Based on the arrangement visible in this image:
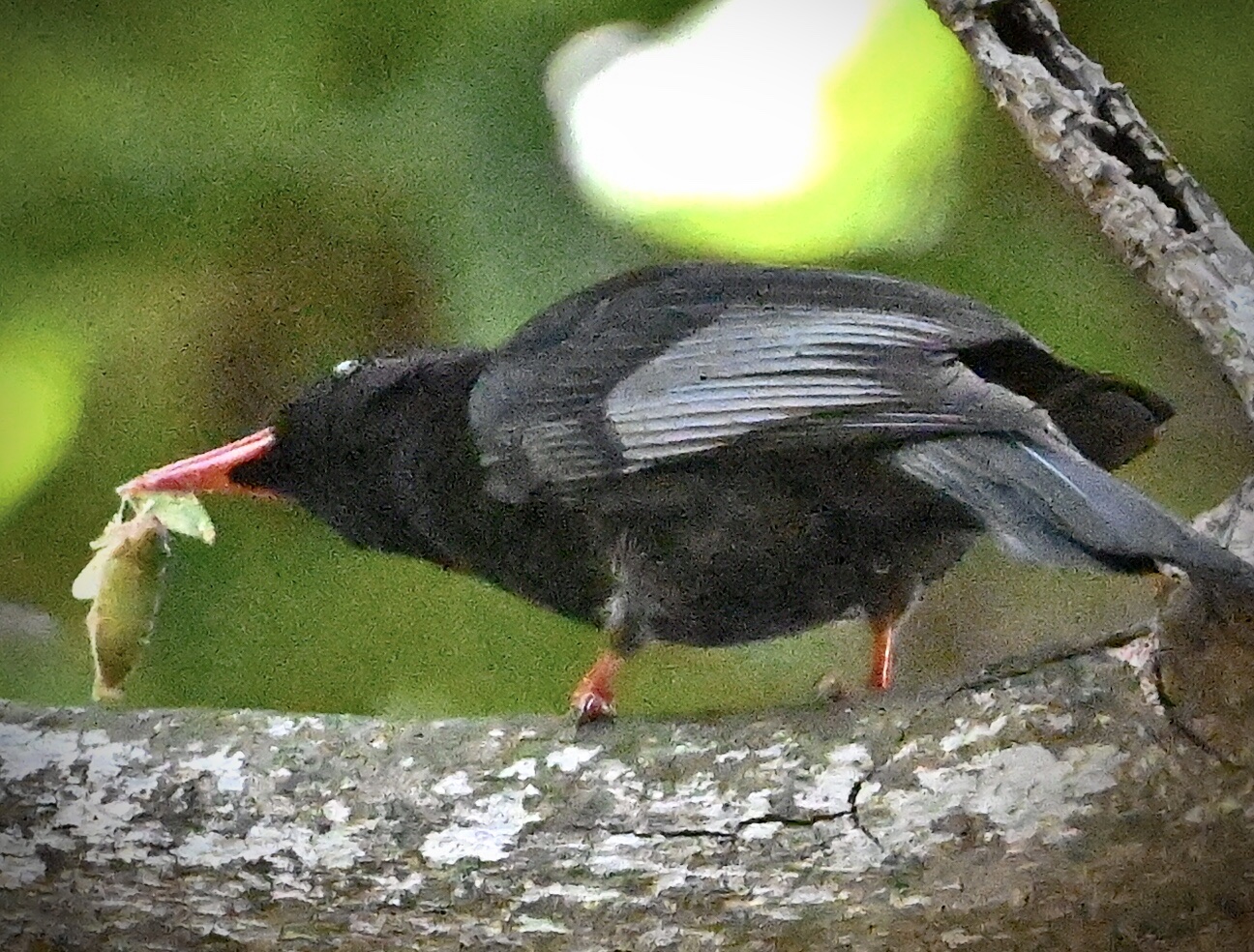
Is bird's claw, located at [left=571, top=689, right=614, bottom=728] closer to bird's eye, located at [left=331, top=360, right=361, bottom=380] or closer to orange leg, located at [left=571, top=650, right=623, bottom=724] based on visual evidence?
orange leg, located at [left=571, top=650, right=623, bottom=724]

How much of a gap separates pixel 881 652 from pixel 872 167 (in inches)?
17.7

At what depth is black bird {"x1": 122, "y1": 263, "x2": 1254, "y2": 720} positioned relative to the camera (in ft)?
3.62

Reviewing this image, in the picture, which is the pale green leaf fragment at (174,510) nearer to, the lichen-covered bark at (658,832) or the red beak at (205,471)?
the red beak at (205,471)

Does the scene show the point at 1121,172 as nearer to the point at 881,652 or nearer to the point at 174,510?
the point at 881,652

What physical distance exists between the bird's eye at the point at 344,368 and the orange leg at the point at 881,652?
0.54 m

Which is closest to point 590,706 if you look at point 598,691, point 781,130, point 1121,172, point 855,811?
point 598,691

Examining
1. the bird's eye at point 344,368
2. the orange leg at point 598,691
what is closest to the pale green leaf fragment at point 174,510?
the bird's eye at point 344,368

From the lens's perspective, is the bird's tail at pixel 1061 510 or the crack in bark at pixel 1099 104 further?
the crack in bark at pixel 1099 104

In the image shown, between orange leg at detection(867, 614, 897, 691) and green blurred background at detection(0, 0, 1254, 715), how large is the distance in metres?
0.02

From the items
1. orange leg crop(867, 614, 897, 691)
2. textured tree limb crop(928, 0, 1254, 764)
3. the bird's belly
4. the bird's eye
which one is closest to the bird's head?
the bird's eye

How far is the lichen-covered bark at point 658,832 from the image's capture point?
3.43ft

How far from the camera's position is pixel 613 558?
1227 millimetres

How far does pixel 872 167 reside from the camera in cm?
124

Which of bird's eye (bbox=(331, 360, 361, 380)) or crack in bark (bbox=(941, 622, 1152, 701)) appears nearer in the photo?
crack in bark (bbox=(941, 622, 1152, 701))
